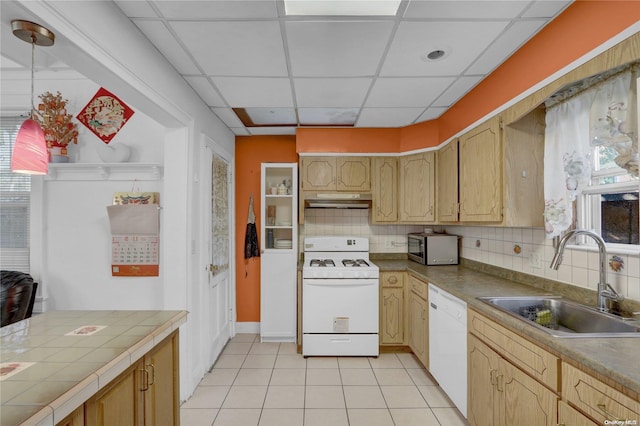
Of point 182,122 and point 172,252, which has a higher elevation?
point 182,122

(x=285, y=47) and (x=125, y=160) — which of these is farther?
(x=125, y=160)

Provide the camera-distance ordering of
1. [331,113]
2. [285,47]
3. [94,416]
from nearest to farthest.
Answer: [94,416] < [285,47] < [331,113]

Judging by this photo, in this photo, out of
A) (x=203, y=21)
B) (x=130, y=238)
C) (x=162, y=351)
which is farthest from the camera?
(x=130, y=238)

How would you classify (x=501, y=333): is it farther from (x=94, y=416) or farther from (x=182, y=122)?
(x=182, y=122)

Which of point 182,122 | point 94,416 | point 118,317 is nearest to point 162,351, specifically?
point 118,317

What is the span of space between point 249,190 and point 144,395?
8.90ft

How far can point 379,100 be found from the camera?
267cm

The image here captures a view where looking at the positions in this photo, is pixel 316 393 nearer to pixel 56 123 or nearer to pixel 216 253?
pixel 216 253

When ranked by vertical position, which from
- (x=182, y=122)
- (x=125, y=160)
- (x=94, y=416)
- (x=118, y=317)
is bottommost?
(x=94, y=416)

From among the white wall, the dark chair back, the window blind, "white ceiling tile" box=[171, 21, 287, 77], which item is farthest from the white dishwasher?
the window blind

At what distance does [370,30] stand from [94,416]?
2.10m

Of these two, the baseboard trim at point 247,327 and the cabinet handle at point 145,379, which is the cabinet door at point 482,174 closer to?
the cabinet handle at point 145,379

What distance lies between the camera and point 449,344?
2.23 metres

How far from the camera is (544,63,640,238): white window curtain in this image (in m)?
1.38
